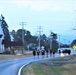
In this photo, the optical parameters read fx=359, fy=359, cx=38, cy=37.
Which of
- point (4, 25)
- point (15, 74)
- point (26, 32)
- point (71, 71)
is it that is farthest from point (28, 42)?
point (15, 74)

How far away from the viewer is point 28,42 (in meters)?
Result: 198

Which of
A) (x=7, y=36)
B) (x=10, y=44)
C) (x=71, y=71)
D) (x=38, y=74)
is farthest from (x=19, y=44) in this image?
(x=38, y=74)

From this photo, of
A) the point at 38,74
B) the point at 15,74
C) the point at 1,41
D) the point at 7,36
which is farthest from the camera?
the point at 7,36

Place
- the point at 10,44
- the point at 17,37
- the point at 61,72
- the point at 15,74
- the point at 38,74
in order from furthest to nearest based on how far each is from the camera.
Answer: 1. the point at 17,37
2. the point at 10,44
3. the point at 61,72
4. the point at 38,74
5. the point at 15,74

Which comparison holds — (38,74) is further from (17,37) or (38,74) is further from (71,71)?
(17,37)

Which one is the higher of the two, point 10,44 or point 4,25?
point 4,25

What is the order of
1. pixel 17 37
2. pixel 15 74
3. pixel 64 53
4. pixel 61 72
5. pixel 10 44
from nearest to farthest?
pixel 15 74
pixel 61 72
pixel 64 53
pixel 10 44
pixel 17 37

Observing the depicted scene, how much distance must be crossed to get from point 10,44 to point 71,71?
244 feet

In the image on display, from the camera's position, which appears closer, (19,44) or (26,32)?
(19,44)

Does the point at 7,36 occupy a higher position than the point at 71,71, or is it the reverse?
the point at 7,36

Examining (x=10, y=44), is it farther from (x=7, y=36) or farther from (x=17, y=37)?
(x=17, y=37)

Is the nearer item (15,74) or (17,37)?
(15,74)

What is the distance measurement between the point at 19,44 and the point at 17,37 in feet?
266

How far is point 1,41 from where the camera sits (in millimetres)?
99250
